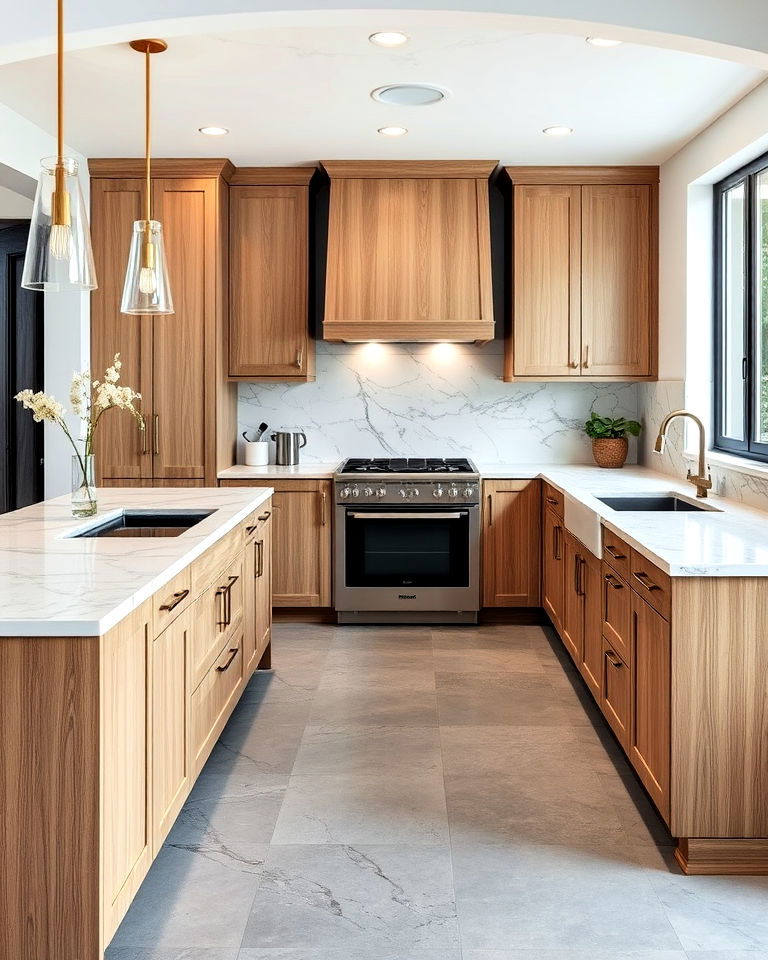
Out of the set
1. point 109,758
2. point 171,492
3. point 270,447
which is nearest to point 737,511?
point 171,492

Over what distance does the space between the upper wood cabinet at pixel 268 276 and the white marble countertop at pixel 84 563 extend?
1.82m

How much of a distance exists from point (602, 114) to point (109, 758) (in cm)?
369

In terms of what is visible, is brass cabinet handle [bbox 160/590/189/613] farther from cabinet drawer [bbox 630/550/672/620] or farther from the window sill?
the window sill

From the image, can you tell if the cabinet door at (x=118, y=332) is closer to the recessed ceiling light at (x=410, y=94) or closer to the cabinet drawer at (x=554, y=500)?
the recessed ceiling light at (x=410, y=94)

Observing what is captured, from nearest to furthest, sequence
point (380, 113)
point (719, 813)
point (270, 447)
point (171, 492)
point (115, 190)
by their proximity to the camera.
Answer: point (719, 813) → point (171, 492) → point (380, 113) → point (115, 190) → point (270, 447)

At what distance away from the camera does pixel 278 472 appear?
556 cm

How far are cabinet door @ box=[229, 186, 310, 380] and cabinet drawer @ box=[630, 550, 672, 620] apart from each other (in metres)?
2.96

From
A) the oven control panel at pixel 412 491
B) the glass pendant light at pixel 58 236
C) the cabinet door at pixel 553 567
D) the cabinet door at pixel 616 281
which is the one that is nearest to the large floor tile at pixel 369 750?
the cabinet door at pixel 553 567

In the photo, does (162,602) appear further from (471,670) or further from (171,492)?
(471,670)

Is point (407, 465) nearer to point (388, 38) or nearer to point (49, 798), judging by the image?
point (388, 38)

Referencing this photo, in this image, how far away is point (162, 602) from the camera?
2492 mm

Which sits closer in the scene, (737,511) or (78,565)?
(78,565)

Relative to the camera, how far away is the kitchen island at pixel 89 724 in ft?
6.48

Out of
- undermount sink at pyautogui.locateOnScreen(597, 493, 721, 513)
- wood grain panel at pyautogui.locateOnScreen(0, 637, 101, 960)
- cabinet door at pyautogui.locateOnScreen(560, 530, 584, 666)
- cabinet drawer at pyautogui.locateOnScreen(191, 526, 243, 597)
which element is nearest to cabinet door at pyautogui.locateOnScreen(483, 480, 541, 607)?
cabinet door at pyautogui.locateOnScreen(560, 530, 584, 666)
